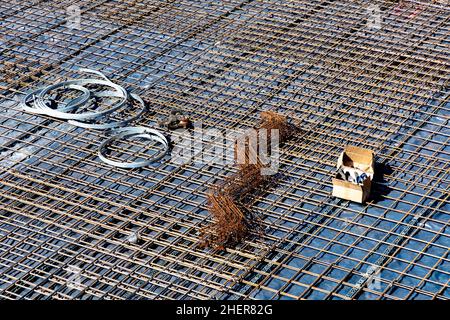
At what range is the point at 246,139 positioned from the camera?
22.5 metres

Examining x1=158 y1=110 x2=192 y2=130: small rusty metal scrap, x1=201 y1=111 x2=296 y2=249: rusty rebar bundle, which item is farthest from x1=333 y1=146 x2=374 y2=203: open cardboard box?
x1=158 y1=110 x2=192 y2=130: small rusty metal scrap

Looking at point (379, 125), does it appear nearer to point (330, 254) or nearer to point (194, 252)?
point (330, 254)

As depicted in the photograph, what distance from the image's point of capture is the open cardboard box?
20375 mm

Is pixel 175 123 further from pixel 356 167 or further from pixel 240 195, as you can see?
pixel 356 167

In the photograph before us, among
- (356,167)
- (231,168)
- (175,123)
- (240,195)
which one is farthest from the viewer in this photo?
(175,123)

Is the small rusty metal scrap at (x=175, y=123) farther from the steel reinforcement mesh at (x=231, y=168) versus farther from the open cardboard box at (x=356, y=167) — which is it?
the open cardboard box at (x=356, y=167)

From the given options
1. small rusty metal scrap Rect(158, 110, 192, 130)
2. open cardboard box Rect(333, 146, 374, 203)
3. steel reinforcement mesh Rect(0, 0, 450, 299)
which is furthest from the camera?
small rusty metal scrap Rect(158, 110, 192, 130)

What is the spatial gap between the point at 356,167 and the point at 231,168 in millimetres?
3059

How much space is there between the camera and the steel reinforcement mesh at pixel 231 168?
61.4 feet

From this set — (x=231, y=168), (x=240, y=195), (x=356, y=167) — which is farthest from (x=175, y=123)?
(x=356, y=167)

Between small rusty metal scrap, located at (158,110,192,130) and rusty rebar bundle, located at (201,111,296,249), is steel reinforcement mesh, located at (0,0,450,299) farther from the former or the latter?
small rusty metal scrap, located at (158,110,192,130)

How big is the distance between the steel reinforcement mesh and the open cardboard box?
0.27 m

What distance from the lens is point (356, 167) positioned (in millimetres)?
21422

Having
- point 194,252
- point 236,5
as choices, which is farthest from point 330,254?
point 236,5
